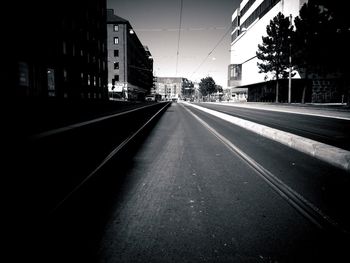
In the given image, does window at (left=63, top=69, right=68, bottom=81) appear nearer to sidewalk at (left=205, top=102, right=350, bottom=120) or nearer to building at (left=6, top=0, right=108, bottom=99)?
building at (left=6, top=0, right=108, bottom=99)

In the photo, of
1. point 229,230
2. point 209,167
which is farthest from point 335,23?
point 229,230

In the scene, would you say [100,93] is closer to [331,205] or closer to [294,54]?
[294,54]

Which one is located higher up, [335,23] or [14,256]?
[335,23]

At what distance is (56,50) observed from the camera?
2738 centimetres

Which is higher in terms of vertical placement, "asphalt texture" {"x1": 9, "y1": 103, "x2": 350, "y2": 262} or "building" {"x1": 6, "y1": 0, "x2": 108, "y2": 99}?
"building" {"x1": 6, "y1": 0, "x2": 108, "y2": 99}

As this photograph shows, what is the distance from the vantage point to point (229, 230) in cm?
222

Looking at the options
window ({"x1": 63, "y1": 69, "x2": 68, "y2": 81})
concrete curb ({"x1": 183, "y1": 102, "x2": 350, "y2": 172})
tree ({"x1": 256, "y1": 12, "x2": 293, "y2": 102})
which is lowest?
concrete curb ({"x1": 183, "y1": 102, "x2": 350, "y2": 172})

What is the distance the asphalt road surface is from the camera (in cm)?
189

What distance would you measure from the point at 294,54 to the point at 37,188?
124 feet

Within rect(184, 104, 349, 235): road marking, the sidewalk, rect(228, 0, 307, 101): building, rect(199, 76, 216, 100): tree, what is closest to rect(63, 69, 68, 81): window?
the sidewalk

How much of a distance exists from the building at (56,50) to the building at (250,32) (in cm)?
2381

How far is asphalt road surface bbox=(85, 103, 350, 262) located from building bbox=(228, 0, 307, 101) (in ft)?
127

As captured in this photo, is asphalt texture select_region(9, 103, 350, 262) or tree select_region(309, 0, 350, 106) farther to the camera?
tree select_region(309, 0, 350, 106)

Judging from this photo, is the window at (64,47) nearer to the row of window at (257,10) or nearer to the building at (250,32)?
the building at (250,32)
